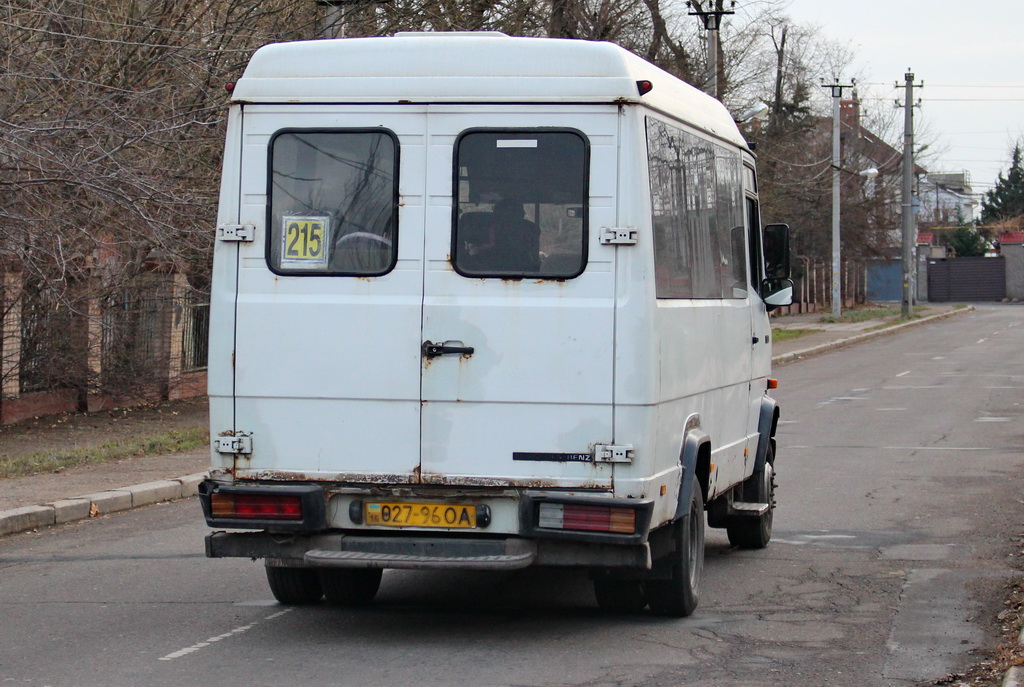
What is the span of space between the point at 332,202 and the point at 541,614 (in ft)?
8.04

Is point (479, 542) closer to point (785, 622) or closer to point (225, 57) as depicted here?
point (785, 622)

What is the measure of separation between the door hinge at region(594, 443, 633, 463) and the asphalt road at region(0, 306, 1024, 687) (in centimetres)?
91

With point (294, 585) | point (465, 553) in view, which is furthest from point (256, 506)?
point (294, 585)

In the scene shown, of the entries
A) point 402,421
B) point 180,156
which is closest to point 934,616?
point 402,421

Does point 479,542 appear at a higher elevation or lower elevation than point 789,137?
lower

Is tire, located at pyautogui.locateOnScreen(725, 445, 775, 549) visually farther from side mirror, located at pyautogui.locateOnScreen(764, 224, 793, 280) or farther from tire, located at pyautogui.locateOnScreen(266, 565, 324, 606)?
tire, located at pyautogui.locateOnScreen(266, 565, 324, 606)

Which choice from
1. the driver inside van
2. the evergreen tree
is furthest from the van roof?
the evergreen tree

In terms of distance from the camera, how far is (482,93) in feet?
20.7

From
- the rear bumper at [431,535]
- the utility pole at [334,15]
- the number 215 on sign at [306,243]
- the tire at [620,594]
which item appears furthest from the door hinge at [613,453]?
the utility pole at [334,15]

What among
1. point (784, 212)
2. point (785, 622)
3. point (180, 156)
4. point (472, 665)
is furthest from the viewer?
point (784, 212)

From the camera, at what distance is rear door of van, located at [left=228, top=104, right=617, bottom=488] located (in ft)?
20.2

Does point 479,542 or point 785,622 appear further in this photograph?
point 785,622

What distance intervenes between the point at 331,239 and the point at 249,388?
0.81 m

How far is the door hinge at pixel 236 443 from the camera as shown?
21.0ft
